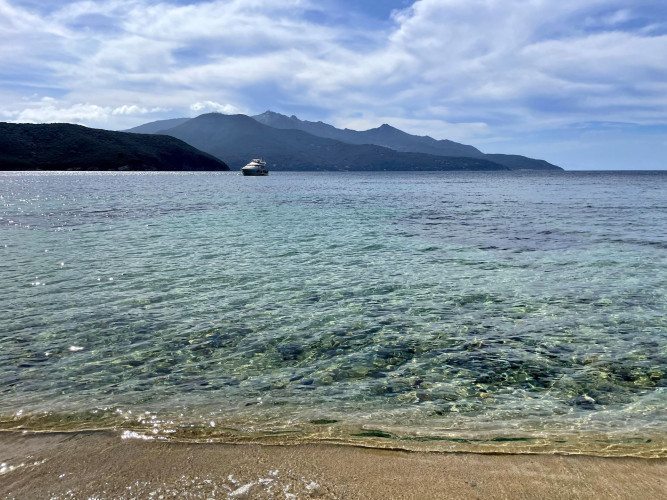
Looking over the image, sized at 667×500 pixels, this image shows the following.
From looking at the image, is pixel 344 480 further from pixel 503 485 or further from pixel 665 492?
pixel 665 492

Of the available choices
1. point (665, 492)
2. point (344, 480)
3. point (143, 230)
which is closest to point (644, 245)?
point (665, 492)

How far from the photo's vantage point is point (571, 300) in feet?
47.1

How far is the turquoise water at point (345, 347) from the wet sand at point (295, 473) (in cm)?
41

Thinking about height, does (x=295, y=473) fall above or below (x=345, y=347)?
above

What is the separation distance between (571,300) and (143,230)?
2915 cm

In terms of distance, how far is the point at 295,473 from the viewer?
5727 mm

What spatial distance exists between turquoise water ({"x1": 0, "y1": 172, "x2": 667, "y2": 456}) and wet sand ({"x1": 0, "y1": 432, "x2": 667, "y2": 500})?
1.34ft

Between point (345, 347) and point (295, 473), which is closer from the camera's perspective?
point (295, 473)

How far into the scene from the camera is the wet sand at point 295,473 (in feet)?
17.5

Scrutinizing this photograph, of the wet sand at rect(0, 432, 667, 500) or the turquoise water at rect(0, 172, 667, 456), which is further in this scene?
the turquoise water at rect(0, 172, 667, 456)

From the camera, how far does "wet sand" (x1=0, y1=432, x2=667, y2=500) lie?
210 inches

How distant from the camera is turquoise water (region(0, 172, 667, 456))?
7.23 m

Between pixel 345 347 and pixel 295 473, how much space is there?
4.91 meters

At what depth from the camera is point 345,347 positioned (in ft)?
34.5
